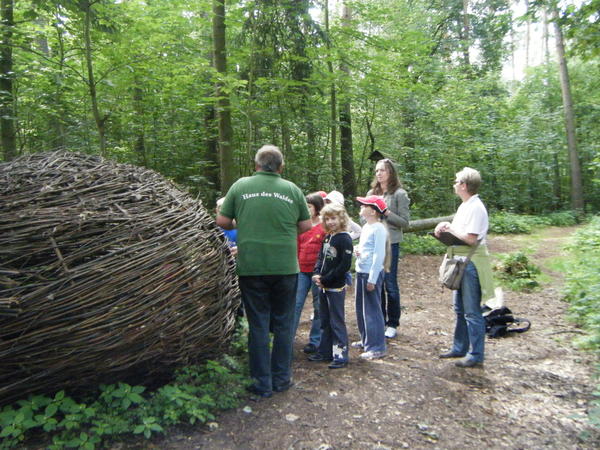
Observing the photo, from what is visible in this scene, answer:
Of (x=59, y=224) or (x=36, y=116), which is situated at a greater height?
(x=36, y=116)

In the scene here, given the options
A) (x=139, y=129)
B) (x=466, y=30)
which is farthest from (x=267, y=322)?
(x=466, y=30)

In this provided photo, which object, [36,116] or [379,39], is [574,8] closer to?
[379,39]

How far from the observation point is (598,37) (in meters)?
6.21

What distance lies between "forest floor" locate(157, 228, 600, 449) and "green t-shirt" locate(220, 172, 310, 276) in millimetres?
1124

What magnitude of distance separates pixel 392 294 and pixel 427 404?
5.95ft

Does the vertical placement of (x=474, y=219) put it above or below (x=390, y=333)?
above

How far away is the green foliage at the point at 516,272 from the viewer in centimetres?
757

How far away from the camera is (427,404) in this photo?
3514 mm

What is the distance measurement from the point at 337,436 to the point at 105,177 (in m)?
2.67

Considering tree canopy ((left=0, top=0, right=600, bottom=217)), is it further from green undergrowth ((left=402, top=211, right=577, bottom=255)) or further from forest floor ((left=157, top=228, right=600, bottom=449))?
forest floor ((left=157, top=228, right=600, bottom=449))

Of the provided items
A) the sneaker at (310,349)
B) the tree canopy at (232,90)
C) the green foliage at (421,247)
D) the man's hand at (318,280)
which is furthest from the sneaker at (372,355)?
the green foliage at (421,247)

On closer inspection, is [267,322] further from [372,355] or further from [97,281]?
[372,355]

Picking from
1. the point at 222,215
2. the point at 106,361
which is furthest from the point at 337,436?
the point at 222,215

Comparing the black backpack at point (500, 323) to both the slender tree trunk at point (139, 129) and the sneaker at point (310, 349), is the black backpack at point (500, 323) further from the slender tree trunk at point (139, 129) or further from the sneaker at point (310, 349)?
the slender tree trunk at point (139, 129)
